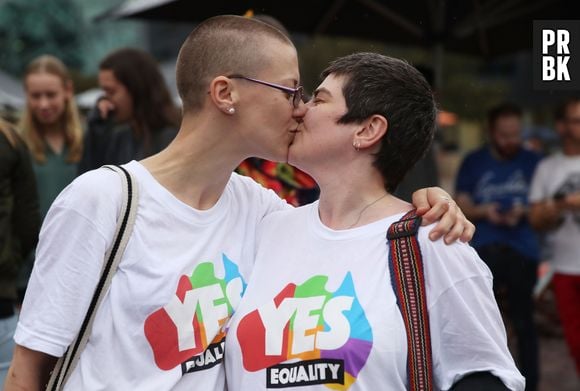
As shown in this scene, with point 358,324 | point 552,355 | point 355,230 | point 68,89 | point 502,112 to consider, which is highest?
point 502,112

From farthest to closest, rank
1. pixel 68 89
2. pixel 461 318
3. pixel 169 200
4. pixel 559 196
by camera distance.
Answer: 1. pixel 559 196
2. pixel 68 89
3. pixel 169 200
4. pixel 461 318

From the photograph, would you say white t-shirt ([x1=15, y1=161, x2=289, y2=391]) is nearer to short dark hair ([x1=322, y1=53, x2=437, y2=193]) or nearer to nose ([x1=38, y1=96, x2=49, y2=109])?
short dark hair ([x1=322, y1=53, x2=437, y2=193])

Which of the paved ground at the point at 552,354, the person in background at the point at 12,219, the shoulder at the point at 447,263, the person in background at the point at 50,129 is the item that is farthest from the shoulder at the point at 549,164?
the shoulder at the point at 447,263

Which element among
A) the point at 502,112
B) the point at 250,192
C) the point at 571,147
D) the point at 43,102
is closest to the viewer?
the point at 250,192

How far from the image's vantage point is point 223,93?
6.82 feet

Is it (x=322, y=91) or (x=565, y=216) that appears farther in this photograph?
(x=565, y=216)

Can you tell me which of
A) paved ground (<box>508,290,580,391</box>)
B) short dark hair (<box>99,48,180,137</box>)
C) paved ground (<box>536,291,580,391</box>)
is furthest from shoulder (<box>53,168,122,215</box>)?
paved ground (<box>536,291,580,391</box>)

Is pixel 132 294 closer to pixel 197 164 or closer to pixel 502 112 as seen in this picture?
pixel 197 164

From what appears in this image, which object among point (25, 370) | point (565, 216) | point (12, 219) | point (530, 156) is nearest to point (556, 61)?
point (565, 216)

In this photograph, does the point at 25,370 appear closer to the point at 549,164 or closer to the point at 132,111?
the point at 132,111

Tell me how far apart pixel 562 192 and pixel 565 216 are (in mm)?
159

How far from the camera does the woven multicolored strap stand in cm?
178

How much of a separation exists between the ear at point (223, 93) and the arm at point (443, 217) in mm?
522

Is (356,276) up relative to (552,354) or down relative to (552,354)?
up
